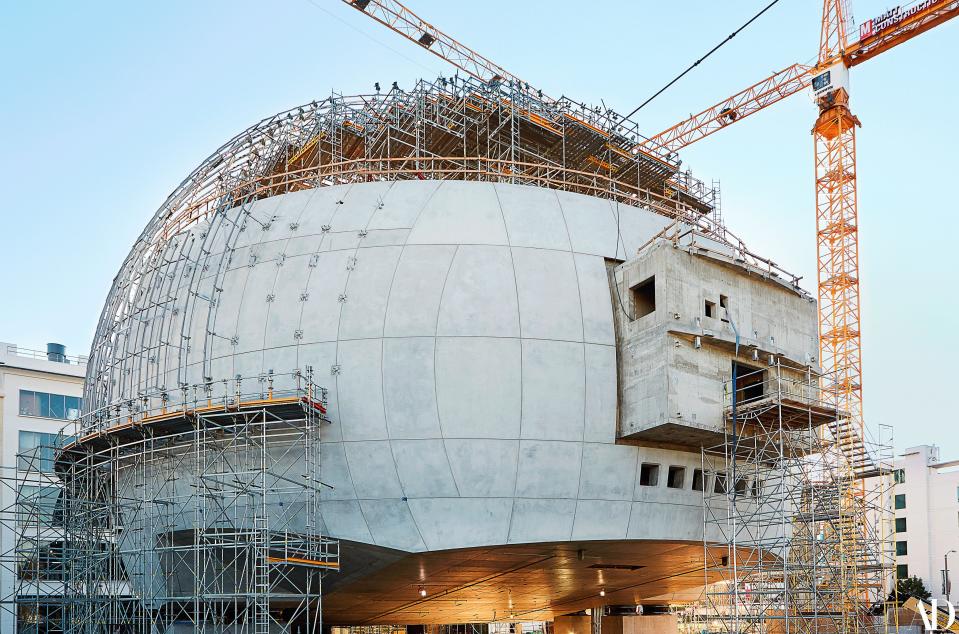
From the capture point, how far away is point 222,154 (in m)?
39.7

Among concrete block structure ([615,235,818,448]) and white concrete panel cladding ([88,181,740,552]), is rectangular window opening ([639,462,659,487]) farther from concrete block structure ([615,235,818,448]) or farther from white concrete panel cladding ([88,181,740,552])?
concrete block structure ([615,235,818,448])

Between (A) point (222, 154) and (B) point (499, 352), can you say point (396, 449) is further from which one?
(A) point (222, 154)

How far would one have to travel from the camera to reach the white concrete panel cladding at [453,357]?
29.1 m

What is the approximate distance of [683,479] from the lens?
31844 millimetres

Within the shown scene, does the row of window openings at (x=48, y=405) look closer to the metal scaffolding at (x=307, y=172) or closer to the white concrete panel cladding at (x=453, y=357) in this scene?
the metal scaffolding at (x=307, y=172)

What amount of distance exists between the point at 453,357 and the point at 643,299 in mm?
6751

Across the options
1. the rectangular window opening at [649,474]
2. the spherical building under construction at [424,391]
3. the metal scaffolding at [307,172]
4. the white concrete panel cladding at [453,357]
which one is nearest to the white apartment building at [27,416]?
the metal scaffolding at [307,172]

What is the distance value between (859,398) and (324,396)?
4266 centimetres

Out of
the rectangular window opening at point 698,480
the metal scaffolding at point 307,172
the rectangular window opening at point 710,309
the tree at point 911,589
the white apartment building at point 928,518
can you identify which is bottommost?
the tree at point 911,589

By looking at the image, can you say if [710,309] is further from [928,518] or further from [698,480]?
[928,518]

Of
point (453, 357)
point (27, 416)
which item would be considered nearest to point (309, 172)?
point (453, 357)

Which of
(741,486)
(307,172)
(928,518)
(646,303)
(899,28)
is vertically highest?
(899,28)

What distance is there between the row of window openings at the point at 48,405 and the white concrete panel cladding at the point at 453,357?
31105mm

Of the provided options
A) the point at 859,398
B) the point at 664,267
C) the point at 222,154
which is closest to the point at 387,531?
the point at 664,267
